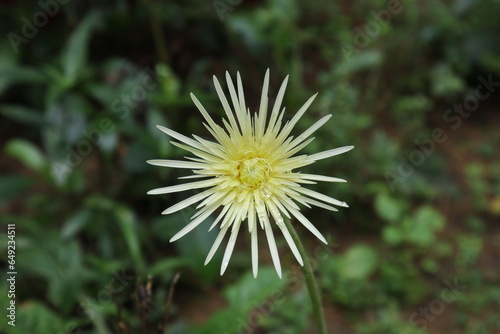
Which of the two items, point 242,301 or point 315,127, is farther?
point 242,301

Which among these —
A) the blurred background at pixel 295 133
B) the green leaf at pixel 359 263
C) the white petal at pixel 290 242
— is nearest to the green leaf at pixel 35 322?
the blurred background at pixel 295 133

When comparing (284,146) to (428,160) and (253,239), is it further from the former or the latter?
(428,160)

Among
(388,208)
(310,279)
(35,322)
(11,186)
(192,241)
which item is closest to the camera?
(310,279)

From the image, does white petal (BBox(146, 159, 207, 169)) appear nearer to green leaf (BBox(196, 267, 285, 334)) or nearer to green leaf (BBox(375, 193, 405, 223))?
green leaf (BBox(196, 267, 285, 334))

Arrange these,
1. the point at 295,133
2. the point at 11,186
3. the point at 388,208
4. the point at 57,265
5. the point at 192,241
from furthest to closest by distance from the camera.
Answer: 1. the point at 295,133
2. the point at 388,208
3. the point at 11,186
4. the point at 192,241
5. the point at 57,265

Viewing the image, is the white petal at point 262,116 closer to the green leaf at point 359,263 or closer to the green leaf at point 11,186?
the green leaf at point 359,263

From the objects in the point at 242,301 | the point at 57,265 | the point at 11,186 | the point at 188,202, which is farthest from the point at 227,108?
the point at 11,186

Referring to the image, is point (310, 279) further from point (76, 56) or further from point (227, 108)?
point (76, 56)

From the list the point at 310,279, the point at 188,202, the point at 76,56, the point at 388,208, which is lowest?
the point at 310,279
